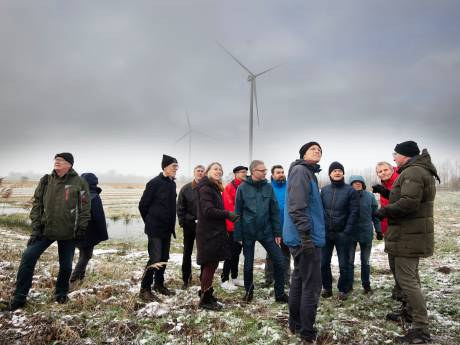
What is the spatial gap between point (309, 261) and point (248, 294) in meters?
1.87

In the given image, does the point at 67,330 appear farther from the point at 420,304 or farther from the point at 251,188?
the point at 420,304

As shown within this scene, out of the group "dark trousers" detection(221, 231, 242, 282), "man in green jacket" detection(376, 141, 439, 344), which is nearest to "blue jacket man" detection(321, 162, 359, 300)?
"man in green jacket" detection(376, 141, 439, 344)

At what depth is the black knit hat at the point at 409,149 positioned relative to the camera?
4125 millimetres

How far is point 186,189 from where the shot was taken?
6.37 meters

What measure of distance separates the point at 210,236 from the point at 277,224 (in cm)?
125

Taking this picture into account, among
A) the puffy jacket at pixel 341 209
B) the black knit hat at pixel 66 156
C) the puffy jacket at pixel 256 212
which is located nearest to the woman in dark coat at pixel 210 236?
the puffy jacket at pixel 256 212

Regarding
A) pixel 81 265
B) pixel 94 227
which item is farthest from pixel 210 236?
pixel 81 265

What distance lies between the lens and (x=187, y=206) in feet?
20.8

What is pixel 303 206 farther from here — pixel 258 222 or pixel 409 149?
pixel 409 149

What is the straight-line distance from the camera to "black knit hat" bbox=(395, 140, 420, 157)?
162 inches

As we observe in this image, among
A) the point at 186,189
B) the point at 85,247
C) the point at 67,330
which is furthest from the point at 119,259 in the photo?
the point at 67,330

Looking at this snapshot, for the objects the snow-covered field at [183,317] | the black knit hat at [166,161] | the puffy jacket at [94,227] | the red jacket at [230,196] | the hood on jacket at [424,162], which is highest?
the black knit hat at [166,161]

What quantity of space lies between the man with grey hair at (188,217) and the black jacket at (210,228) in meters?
1.40

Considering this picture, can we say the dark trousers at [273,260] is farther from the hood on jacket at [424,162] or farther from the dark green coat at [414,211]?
the hood on jacket at [424,162]
